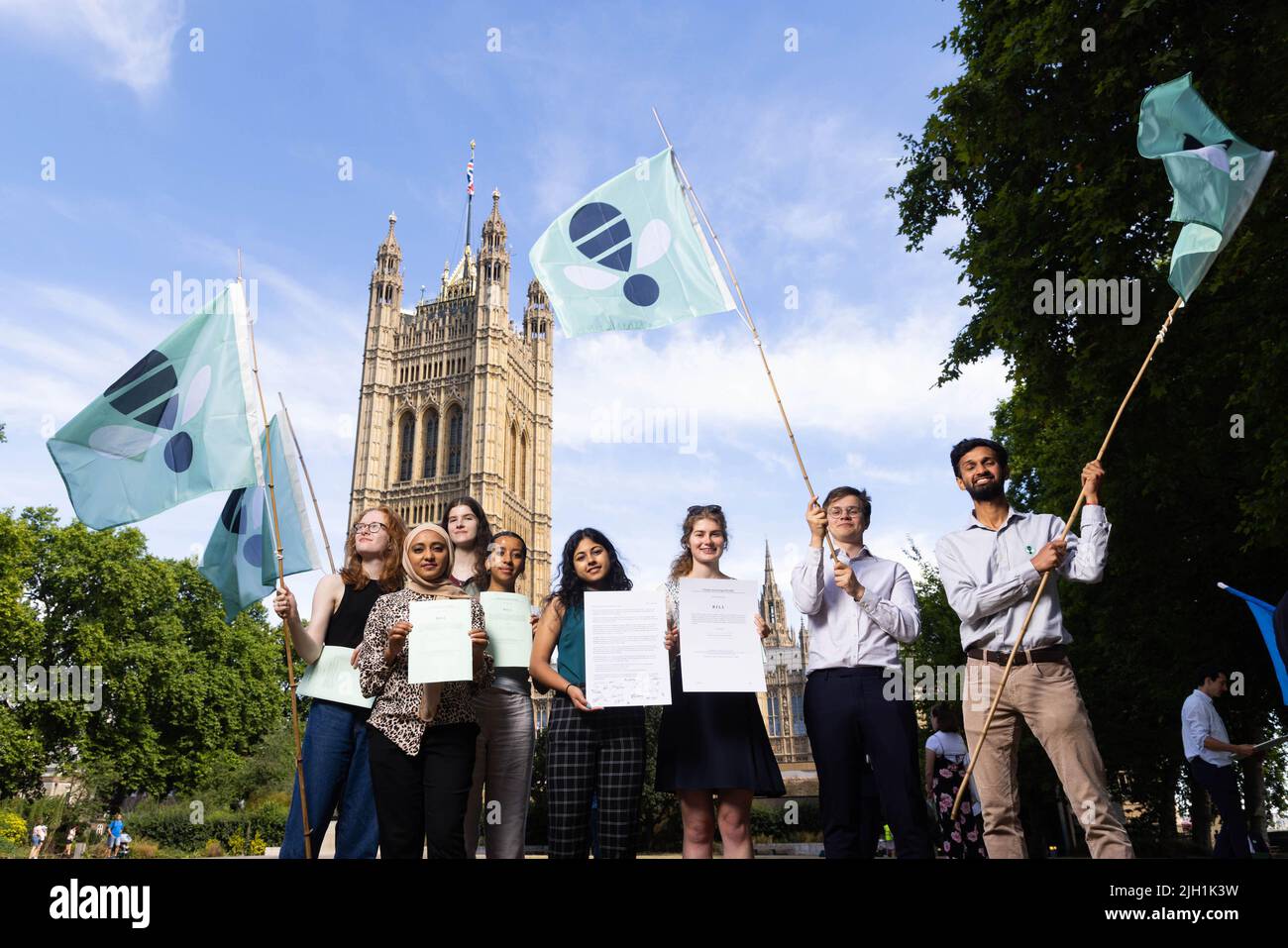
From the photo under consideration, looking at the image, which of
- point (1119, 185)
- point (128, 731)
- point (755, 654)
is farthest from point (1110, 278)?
point (128, 731)

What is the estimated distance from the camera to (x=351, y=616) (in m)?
5.35

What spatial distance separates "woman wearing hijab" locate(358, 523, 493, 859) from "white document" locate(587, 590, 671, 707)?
1.81ft

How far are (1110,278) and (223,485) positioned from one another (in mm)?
8677

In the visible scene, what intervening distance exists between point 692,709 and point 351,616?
1904 millimetres

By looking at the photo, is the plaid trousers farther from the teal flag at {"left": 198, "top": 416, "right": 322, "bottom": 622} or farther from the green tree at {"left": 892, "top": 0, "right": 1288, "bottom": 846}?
the green tree at {"left": 892, "top": 0, "right": 1288, "bottom": 846}

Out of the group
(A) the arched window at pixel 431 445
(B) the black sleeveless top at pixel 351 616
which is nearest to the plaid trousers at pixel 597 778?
(B) the black sleeveless top at pixel 351 616

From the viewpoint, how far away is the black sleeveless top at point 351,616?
529cm

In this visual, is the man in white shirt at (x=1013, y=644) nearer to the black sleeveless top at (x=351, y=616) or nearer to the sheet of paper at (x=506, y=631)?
the sheet of paper at (x=506, y=631)

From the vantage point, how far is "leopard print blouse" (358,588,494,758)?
450 centimetres

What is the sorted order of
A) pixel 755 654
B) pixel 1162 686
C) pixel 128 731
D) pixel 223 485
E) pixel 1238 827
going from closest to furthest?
pixel 755 654, pixel 223 485, pixel 1238 827, pixel 1162 686, pixel 128 731

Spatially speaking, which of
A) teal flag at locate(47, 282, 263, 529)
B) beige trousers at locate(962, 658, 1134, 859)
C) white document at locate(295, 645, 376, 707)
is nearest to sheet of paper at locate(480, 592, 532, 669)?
white document at locate(295, 645, 376, 707)

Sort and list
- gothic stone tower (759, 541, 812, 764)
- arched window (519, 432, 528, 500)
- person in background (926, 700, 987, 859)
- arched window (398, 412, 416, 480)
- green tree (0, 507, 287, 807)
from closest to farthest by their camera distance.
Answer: person in background (926, 700, 987, 859), green tree (0, 507, 287, 807), gothic stone tower (759, 541, 812, 764), arched window (398, 412, 416, 480), arched window (519, 432, 528, 500)
